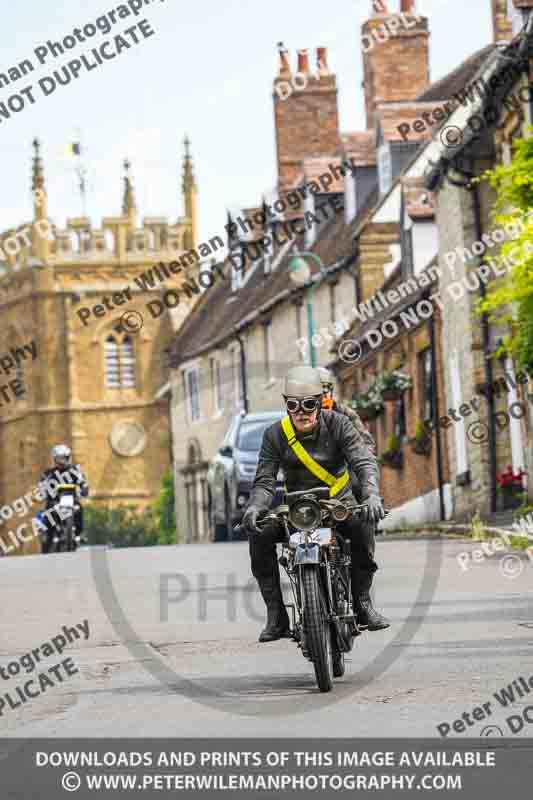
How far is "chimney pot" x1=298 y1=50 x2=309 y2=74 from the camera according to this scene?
181 feet

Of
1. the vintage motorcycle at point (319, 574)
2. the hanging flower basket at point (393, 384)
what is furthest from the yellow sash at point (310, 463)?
the hanging flower basket at point (393, 384)

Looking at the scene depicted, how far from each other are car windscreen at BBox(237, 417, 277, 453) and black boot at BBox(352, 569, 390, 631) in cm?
2150

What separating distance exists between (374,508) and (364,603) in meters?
0.71

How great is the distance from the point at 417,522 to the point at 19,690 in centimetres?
2784

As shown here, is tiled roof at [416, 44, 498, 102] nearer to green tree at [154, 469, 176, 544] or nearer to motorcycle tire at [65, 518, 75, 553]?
motorcycle tire at [65, 518, 75, 553]

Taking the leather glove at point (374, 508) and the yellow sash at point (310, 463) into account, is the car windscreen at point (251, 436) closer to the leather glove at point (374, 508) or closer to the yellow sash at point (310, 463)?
the yellow sash at point (310, 463)

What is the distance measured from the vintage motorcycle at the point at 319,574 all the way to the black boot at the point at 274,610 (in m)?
0.17

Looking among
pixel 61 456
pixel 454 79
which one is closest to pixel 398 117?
pixel 454 79

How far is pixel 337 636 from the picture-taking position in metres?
9.62

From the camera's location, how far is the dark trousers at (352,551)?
9.85 m

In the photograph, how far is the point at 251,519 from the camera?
9.62m

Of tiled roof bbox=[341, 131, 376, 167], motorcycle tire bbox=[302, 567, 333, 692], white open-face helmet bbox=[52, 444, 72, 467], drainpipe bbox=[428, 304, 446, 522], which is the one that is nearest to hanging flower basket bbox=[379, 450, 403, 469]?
drainpipe bbox=[428, 304, 446, 522]
